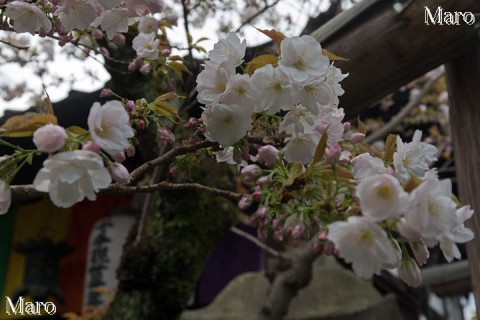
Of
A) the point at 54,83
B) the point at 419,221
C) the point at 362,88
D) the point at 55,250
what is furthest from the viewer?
the point at 55,250

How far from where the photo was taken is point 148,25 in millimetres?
2229

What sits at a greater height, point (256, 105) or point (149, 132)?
point (149, 132)

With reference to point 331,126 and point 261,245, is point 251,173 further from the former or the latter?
point 261,245

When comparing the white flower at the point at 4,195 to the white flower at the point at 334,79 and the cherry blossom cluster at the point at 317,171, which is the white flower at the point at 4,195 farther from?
the white flower at the point at 334,79

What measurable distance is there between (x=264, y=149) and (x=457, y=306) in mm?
8617

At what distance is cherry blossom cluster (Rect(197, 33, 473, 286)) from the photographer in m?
1.00

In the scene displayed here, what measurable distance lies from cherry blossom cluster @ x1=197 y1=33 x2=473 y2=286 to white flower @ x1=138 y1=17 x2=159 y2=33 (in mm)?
997

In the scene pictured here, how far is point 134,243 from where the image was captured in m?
3.46

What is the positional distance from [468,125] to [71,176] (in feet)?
6.35

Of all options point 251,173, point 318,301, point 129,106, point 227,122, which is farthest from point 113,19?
point 318,301

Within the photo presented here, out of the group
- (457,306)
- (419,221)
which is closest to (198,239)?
(419,221)

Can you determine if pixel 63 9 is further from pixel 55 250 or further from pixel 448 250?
pixel 55 250

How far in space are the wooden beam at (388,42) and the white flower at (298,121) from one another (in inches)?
44.9

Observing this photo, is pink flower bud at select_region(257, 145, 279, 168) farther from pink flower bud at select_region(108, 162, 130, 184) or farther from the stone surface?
the stone surface
